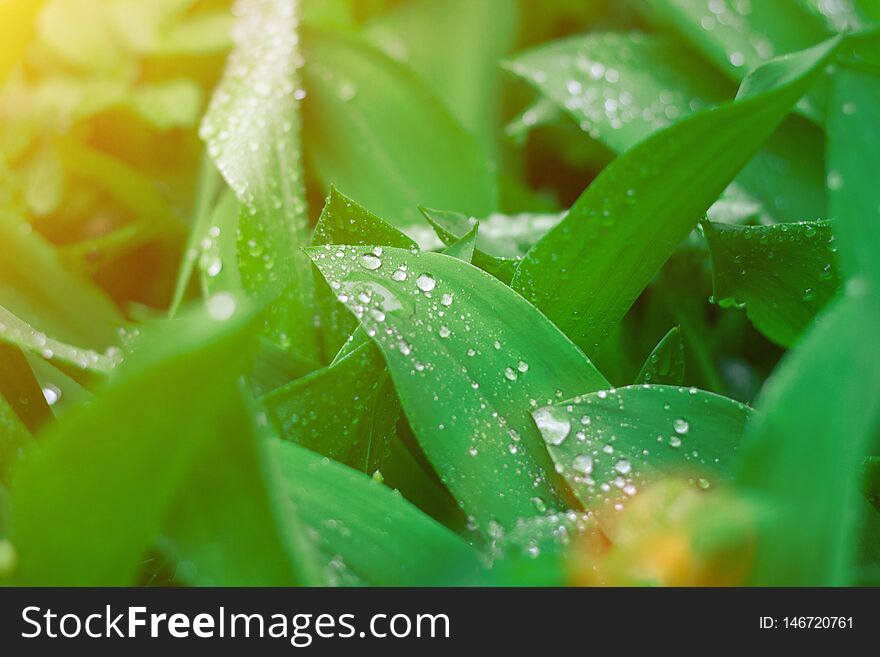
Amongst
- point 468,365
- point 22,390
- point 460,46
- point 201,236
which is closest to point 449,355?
point 468,365

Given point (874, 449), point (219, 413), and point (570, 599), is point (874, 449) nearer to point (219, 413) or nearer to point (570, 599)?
point (570, 599)

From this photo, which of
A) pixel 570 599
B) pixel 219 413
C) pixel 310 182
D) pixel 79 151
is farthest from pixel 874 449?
pixel 79 151

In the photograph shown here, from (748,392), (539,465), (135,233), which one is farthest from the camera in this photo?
(135,233)

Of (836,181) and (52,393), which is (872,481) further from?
(52,393)

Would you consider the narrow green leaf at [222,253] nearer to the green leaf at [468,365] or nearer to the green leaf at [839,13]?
the green leaf at [468,365]

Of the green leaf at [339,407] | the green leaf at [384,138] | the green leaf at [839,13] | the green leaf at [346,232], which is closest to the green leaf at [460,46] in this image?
the green leaf at [384,138]

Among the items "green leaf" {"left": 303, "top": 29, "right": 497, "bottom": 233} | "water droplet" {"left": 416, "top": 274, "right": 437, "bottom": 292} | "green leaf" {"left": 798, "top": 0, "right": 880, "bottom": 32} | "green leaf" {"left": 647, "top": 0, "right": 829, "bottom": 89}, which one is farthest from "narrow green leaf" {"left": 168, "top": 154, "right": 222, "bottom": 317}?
"green leaf" {"left": 798, "top": 0, "right": 880, "bottom": 32}
